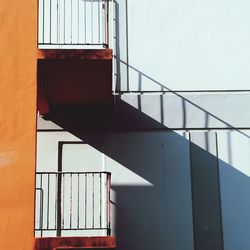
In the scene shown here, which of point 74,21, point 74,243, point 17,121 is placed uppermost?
point 74,21

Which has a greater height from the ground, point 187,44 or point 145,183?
point 187,44

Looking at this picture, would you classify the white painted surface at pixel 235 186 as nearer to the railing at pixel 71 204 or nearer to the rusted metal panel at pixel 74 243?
the railing at pixel 71 204

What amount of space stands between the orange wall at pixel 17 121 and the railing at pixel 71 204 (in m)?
2.06

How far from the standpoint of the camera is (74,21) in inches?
480

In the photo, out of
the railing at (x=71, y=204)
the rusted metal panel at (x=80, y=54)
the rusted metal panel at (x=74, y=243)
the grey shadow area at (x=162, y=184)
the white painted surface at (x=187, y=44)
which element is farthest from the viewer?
the white painted surface at (x=187, y=44)

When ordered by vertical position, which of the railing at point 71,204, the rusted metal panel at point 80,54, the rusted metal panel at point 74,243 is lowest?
the rusted metal panel at point 74,243

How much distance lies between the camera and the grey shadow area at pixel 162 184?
1138 centimetres

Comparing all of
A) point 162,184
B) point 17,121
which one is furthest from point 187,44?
point 17,121

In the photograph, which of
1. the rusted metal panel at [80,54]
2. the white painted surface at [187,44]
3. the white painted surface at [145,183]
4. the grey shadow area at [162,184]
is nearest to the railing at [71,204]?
the white painted surface at [145,183]

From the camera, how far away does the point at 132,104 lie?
1192 cm

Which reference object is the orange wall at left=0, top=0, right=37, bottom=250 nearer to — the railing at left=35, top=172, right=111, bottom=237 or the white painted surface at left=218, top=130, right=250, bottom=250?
the railing at left=35, top=172, right=111, bottom=237

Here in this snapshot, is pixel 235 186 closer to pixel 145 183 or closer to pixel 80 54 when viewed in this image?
pixel 145 183

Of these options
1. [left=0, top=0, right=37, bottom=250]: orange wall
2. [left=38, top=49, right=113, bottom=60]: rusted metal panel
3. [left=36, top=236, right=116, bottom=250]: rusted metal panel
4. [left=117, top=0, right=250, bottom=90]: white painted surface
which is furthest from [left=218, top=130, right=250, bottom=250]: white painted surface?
[left=0, top=0, right=37, bottom=250]: orange wall

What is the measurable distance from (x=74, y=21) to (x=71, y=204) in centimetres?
340
